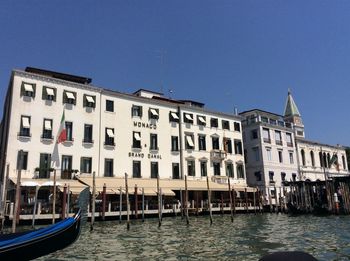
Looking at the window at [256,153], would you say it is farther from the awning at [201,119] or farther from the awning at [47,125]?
the awning at [47,125]

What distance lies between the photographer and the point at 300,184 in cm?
3872

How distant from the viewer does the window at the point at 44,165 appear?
2852 cm

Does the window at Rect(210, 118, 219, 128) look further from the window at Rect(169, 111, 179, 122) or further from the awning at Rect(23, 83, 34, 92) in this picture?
the awning at Rect(23, 83, 34, 92)

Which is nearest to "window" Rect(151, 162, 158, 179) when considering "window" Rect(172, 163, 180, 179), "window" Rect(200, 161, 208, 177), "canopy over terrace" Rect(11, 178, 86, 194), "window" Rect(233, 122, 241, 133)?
"window" Rect(172, 163, 180, 179)

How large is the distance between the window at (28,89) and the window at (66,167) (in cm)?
585

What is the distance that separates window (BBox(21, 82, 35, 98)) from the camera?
29.1 m

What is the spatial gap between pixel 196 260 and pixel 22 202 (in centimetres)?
1949

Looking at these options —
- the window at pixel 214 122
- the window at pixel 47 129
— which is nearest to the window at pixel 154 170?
the window at pixel 214 122

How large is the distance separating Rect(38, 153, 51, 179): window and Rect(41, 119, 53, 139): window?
5.00 ft

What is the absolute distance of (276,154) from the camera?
157 ft

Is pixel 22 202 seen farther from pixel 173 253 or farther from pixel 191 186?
pixel 173 253

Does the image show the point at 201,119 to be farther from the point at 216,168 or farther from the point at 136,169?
the point at 136,169

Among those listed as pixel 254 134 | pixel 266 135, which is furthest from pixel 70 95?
pixel 266 135

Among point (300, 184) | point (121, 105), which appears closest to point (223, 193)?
point (300, 184)
